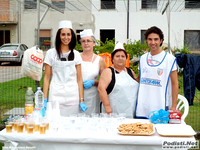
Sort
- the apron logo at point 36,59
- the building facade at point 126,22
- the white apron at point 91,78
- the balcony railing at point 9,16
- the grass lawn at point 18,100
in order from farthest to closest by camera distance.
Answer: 1. the balcony railing at point 9,16
2. the building facade at point 126,22
3. the grass lawn at point 18,100
4. the white apron at point 91,78
5. the apron logo at point 36,59

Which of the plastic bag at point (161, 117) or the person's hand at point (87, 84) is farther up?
the person's hand at point (87, 84)

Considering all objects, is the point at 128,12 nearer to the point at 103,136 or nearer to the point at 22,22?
the point at 22,22

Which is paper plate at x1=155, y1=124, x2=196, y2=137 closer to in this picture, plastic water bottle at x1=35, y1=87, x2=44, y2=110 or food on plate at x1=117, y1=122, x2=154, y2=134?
food on plate at x1=117, y1=122, x2=154, y2=134

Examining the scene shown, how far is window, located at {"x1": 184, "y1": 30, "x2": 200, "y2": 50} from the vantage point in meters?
16.6

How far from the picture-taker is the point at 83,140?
2244 mm

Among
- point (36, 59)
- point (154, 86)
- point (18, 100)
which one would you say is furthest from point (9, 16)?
point (154, 86)

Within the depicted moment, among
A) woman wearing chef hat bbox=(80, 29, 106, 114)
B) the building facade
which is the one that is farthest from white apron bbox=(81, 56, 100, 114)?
the building facade

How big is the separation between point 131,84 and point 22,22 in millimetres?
15645

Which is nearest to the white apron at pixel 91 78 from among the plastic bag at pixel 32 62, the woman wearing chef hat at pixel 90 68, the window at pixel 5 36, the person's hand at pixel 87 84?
the woman wearing chef hat at pixel 90 68

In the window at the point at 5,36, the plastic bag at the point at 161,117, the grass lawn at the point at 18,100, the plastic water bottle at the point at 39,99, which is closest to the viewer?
the plastic bag at the point at 161,117

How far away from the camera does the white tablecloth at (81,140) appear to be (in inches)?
87.0

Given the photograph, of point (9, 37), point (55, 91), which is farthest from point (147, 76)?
point (9, 37)

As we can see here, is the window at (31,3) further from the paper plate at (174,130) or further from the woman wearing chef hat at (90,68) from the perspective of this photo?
the paper plate at (174,130)

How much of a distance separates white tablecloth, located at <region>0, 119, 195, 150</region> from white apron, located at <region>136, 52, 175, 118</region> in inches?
23.5
